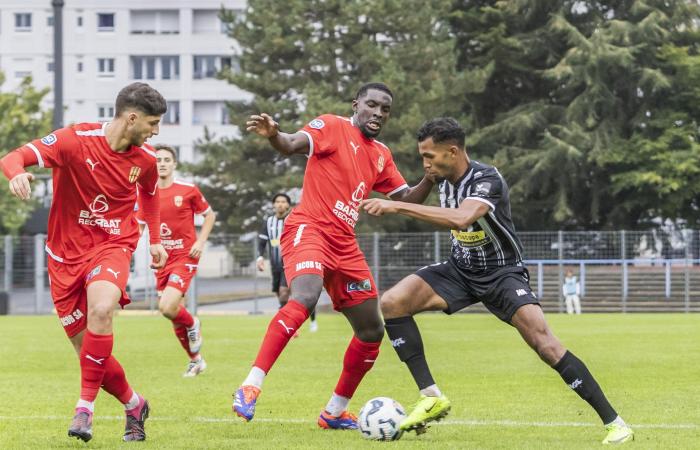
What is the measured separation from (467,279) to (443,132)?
107cm

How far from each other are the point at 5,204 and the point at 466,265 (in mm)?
46295

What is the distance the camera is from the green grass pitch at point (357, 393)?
8.10m

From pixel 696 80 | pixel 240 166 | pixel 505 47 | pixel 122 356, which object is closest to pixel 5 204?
pixel 240 166

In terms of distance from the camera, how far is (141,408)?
8.17 metres

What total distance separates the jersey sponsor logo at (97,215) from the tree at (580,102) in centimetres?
3641

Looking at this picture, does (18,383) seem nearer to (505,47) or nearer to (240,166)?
(240,166)

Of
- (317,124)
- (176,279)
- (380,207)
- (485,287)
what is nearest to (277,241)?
(176,279)

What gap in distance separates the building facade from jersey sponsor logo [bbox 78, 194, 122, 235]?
69205 mm

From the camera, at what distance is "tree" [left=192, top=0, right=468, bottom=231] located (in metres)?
43.0

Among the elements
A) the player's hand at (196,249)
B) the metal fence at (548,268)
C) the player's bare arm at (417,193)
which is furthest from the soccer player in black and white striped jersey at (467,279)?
the metal fence at (548,268)

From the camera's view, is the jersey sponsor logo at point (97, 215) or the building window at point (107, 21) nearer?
the jersey sponsor logo at point (97, 215)

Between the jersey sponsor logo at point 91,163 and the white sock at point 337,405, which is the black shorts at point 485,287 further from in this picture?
the jersey sponsor logo at point 91,163

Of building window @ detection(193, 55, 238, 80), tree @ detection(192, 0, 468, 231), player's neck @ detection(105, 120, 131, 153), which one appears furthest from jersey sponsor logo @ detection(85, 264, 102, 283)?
building window @ detection(193, 55, 238, 80)

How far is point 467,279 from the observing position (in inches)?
332
